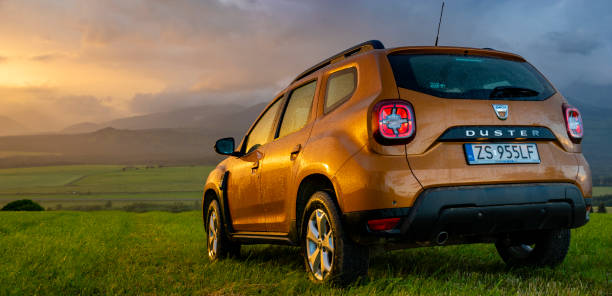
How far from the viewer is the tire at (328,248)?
3.96 metres

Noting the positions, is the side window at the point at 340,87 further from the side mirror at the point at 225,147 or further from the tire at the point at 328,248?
the side mirror at the point at 225,147

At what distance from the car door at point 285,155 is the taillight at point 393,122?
100 centimetres

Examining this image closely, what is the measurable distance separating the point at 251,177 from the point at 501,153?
281 cm

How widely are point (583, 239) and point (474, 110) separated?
5.54 m

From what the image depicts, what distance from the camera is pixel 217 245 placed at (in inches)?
273

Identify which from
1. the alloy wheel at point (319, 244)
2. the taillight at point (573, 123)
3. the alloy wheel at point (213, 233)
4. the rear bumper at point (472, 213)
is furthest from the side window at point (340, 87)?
the alloy wheel at point (213, 233)

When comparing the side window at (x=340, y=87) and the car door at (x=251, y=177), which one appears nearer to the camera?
the side window at (x=340, y=87)

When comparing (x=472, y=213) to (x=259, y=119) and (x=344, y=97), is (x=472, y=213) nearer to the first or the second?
(x=344, y=97)

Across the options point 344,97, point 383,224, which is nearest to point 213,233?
point 344,97

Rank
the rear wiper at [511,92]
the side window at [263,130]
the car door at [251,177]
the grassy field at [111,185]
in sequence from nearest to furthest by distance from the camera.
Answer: the rear wiper at [511,92] < the car door at [251,177] < the side window at [263,130] < the grassy field at [111,185]

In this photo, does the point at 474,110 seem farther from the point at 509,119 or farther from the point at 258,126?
the point at 258,126

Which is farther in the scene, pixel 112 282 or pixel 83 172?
pixel 83 172

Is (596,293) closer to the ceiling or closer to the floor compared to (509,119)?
closer to the floor

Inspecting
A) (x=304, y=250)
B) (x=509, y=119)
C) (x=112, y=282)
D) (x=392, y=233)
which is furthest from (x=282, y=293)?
(x=509, y=119)
